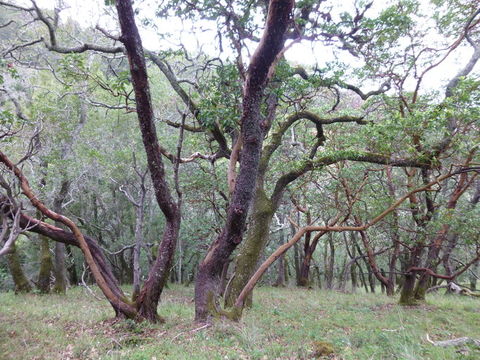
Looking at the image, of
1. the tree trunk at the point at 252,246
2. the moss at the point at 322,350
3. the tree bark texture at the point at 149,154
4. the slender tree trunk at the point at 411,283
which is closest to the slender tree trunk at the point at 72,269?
the tree trunk at the point at 252,246

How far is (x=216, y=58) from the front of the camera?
8336 mm

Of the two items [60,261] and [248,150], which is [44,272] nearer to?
[60,261]

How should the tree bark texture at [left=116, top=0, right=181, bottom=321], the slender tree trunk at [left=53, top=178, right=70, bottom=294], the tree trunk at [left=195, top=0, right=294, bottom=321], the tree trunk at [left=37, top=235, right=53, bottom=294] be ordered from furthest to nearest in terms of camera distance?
the slender tree trunk at [left=53, top=178, right=70, bottom=294] < the tree trunk at [left=37, top=235, right=53, bottom=294] < the tree bark texture at [left=116, top=0, right=181, bottom=321] < the tree trunk at [left=195, top=0, right=294, bottom=321]

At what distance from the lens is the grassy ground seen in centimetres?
518

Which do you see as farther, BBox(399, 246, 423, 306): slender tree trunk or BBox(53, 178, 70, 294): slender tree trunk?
BBox(53, 178, 70, 294): slender tree trunk

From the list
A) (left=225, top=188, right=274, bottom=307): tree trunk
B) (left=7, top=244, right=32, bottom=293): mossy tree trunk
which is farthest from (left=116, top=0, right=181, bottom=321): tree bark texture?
(left=7, top=244, right=32, bottom=293): mossy tree trunk

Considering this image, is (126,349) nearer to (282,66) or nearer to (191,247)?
(282,66)

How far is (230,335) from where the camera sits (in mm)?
6195

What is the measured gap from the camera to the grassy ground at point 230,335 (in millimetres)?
5184

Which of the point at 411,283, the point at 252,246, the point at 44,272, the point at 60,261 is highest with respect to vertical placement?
the point at 252,246

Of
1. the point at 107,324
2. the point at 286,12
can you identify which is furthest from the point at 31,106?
the point at 286,12

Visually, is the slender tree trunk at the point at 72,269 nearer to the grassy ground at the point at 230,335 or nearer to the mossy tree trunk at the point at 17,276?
the mossy tree trunk at the point at 17,276

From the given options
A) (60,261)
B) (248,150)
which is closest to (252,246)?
(248,150)

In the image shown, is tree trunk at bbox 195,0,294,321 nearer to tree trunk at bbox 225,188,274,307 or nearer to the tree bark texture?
the tree bark texture
